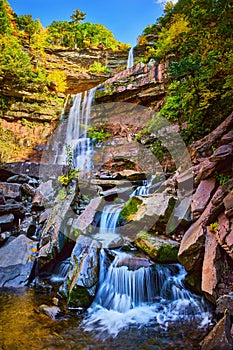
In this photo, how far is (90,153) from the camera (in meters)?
16.2

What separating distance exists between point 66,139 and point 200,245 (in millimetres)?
14906

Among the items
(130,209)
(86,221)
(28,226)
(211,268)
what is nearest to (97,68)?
(28,226)

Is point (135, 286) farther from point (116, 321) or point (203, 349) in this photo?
point (203, 349)

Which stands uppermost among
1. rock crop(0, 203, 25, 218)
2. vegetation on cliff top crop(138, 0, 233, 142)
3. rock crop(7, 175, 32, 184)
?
vegetation on cliff top crop(138, 0, 233, 142)

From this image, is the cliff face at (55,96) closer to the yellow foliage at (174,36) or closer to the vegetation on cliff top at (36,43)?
the vegetation on cliff top at (36,43)

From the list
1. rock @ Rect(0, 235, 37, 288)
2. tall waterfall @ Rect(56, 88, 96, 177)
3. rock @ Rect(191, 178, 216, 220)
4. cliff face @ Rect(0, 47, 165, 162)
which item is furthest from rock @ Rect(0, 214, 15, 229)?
cliff face @ Rect(0, 47, 165, 162)

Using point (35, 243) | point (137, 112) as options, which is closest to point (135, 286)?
point (35, 243)

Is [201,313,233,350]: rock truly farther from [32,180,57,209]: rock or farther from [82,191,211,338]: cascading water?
[32,180,57,209]: rock

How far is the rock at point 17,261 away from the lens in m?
5.78

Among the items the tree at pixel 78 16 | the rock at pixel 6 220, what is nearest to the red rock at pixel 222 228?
the rock at pixel 6 220

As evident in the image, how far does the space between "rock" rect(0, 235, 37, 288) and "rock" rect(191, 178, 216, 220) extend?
13.6 feet

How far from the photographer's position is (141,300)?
4859 mm

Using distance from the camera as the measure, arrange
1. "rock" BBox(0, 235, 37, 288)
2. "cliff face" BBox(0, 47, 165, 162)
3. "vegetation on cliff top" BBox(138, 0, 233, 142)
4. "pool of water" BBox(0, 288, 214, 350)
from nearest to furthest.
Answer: "pool of water" BBox(0, 288, 214, 350) < "rock" BBox(0, 235, 37, 288) < "vegetation on cliff top" BBox(138, 0, 233, 142) < "cliff face" BBox(0, 47, 165, 162)

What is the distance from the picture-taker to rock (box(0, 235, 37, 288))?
19.0ft
